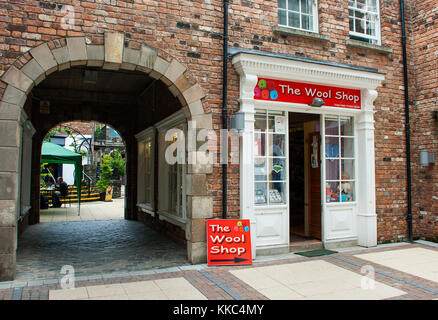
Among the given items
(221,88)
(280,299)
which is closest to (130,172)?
(221,88)

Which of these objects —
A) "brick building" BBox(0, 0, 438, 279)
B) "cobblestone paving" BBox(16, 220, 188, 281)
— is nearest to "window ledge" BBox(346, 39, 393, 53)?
"brick building" BBox(0, 0, 438, 279)

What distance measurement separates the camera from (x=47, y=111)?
1117 centimetres

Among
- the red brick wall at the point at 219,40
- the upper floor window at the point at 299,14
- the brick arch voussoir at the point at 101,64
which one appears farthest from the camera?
the upper floor window at the point at 299,14

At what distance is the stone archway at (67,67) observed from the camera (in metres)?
5.02

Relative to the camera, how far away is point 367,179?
292 inches

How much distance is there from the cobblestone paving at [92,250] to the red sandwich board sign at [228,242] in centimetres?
60

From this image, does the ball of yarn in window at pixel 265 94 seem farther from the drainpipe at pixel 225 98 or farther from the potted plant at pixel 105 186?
the potted plant at pixel 105 186

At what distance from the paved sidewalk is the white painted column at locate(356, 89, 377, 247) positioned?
1.22 meters

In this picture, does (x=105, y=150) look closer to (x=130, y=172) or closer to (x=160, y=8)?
(x=130, y=172)

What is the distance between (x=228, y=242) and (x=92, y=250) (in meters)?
3.01

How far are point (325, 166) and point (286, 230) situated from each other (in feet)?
5.41

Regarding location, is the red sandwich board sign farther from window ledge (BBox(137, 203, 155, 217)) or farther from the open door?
window ledge (BBox(137, 203, 155, 217))

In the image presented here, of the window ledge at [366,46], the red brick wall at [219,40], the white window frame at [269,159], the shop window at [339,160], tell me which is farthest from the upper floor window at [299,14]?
the shop window at [339,160]

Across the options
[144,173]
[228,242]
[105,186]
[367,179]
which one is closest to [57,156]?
[144,173]
